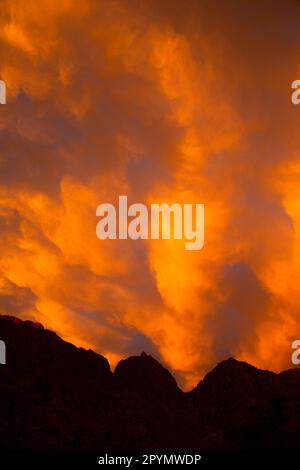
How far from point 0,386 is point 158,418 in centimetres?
2140

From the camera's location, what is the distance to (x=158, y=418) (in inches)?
2514

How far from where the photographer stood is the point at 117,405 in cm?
6378

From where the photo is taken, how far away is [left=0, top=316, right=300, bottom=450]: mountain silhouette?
56.3 metres

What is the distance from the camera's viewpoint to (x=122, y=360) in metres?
75.1

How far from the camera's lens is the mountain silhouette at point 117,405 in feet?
185
